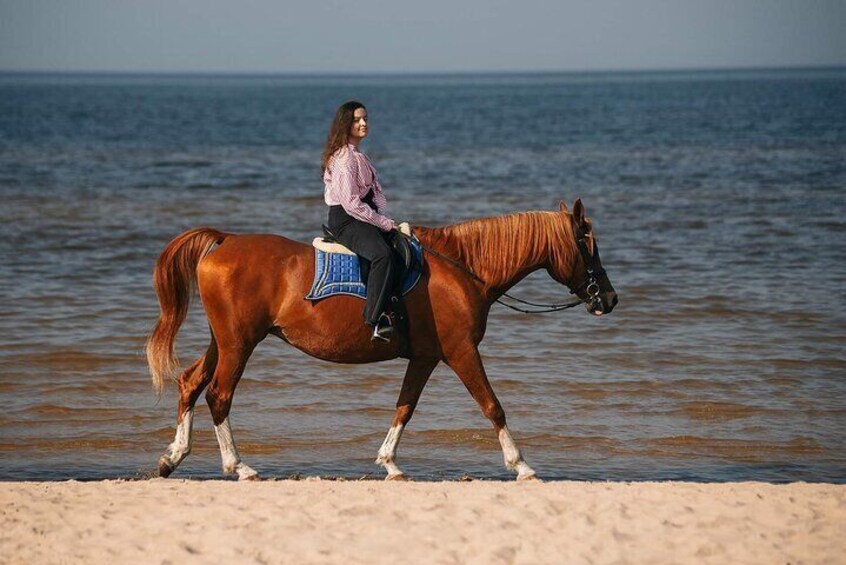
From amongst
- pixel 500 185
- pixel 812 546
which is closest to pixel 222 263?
pixel 812 546

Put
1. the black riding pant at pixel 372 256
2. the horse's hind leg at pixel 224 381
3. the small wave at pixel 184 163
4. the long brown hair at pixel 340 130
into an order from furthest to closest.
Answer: the small wave at pixel 184 163 → the horse's hind leg at pixel 224 381 → the long brown hair at pixel 340 130 → the black riding pant at pixel 372 256

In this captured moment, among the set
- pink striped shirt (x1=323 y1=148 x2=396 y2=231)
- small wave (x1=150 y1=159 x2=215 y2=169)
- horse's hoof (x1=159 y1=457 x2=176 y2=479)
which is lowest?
small wave (x1=150 y1=159 x2=215 y2=169)

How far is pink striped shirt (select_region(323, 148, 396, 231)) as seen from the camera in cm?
798

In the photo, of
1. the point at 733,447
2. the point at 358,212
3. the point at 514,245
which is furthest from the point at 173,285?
the point at 733,447

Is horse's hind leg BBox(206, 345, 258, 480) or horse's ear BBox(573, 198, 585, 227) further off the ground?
horse's ear BBox(573, 198, 585, 227)

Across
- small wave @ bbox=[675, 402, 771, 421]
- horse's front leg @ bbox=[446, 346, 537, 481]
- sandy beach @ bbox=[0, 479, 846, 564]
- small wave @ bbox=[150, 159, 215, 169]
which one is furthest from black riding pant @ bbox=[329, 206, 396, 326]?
small wave @ bbox=[150, 159, 215, 169]

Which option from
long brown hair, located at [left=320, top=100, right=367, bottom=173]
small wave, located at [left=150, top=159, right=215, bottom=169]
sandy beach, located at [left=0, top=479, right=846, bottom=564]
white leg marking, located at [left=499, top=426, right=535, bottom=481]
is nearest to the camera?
sandy beach, located at [left=0, top=479, right=846, bottom=564]

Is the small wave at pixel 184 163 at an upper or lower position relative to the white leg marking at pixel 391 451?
lower

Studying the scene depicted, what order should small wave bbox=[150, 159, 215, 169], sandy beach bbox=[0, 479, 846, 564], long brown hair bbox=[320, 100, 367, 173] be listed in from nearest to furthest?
sandy beach bbox=[0, 479, 846, 564], long brown hair bbox=[320, 100, 367, 173], small wave bbox=[150, 159, 215, 169]

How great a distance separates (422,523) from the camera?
681 cm

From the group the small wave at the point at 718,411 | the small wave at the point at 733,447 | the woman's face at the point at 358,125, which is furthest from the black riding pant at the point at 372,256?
the small wave at the point at 718,411

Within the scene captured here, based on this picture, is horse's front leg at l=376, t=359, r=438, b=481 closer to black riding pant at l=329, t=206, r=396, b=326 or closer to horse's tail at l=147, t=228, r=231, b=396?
black riding pant at l=329, t=206, r=396, b=326

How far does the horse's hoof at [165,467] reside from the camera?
27.5 feet

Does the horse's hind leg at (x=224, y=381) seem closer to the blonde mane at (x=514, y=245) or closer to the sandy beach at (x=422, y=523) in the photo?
the sandy beach at (x=422, y=523)
